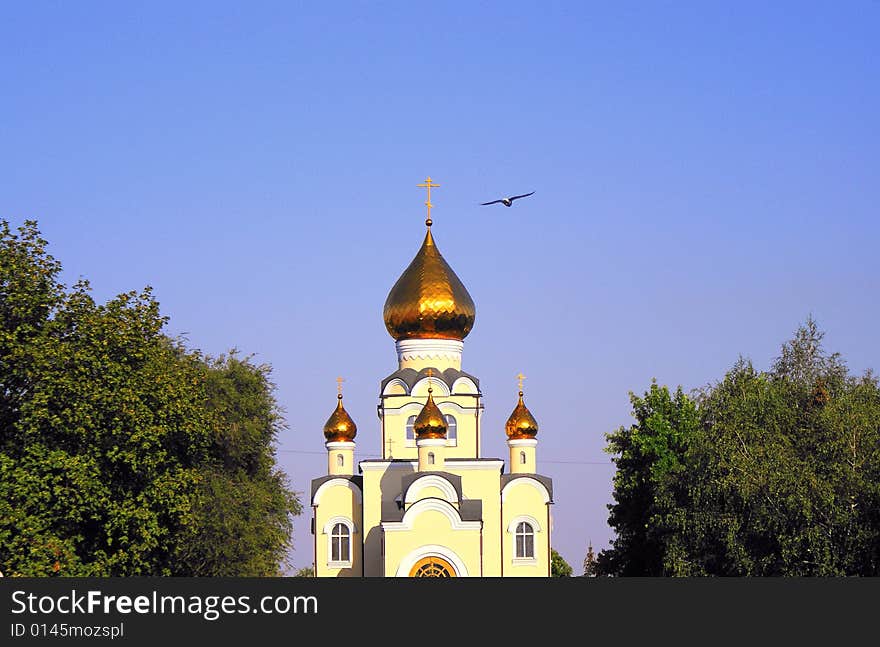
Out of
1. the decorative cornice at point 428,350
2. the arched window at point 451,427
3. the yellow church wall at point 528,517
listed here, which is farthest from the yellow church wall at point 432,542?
the decorative cornice at point 428,350

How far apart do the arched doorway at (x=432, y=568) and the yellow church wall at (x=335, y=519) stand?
11.6 ft

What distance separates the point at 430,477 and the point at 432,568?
2.42 m

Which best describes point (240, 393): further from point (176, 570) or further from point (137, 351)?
point (137, 351)

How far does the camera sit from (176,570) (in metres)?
40.4

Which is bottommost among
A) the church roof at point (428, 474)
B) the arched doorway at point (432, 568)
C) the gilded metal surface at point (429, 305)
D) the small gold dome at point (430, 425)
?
the arched doorway at point (432, 568)

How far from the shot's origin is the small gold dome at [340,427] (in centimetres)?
4694

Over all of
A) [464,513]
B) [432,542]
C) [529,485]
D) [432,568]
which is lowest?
[432,568]

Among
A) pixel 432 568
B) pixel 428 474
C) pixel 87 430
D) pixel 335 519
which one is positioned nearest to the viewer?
pixel 87 430

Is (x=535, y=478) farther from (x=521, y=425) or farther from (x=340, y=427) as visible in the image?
(x=340, y=427)

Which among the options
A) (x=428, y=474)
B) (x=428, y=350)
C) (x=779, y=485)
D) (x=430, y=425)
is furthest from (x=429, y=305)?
(x=779, y=485)

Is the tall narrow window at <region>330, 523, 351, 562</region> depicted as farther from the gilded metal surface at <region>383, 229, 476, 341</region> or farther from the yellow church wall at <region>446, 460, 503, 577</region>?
the gilded metal surface at <region>383, 229, 476, 341</region>

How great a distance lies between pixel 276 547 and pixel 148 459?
11634mm

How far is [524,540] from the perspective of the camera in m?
44.8

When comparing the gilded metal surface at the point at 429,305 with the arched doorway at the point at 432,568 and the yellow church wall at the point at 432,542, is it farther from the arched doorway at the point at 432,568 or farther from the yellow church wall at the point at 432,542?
the arched doorway at the point at 432,568
